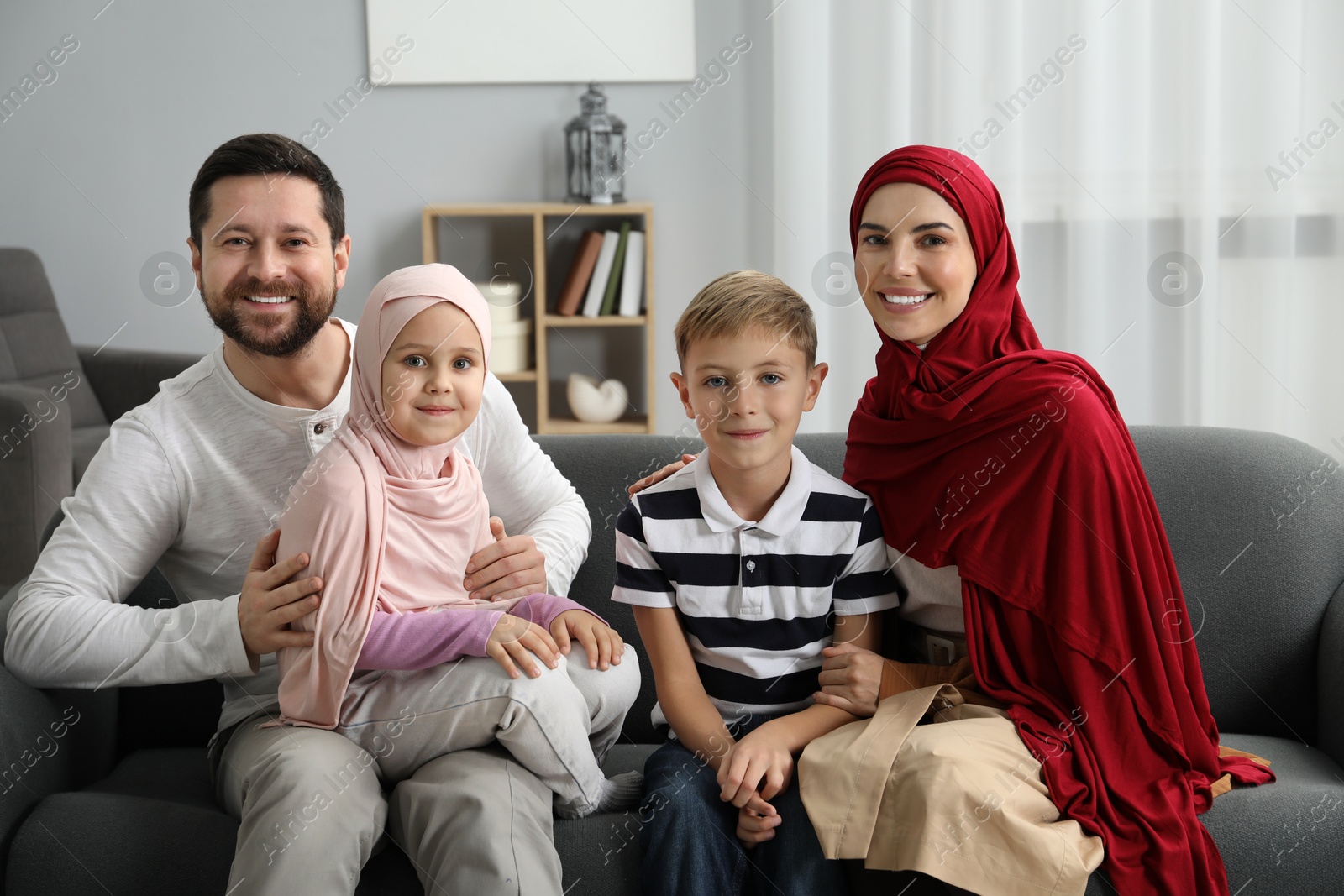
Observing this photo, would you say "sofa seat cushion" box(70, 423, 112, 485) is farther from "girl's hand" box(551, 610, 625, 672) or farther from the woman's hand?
the woman's hand

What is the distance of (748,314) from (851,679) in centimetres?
48

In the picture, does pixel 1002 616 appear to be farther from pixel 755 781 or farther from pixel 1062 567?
pixel 755 781

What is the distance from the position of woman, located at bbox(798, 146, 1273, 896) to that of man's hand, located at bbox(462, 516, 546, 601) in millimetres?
414

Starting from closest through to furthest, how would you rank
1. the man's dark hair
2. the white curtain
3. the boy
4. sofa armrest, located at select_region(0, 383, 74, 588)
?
the boy, the man's dark hair, sofa armrest, located at select_region(0, 383, 74, 588), the white curtain

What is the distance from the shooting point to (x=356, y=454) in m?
1.33

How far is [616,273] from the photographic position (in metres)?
3.46

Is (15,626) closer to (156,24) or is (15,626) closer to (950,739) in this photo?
(950,739)

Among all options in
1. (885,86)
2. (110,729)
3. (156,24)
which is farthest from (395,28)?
(110,729)

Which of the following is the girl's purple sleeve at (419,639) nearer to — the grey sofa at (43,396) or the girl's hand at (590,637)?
the girl's hand at (590,637)

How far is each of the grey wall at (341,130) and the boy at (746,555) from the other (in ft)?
7.17

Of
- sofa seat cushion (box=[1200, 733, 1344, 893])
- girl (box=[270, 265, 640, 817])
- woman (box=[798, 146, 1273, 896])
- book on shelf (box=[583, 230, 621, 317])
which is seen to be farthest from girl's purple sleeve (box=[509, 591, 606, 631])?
book on shelf (box=[583, 230, 621, 317])

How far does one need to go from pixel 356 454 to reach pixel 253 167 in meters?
0.46

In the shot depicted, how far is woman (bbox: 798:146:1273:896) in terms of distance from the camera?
1.22 meters

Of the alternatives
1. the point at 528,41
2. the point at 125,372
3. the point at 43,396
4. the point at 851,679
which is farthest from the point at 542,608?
the point at 528,41
